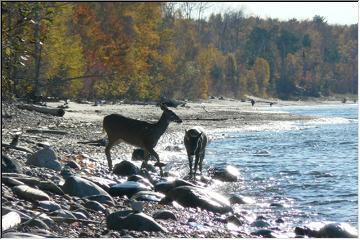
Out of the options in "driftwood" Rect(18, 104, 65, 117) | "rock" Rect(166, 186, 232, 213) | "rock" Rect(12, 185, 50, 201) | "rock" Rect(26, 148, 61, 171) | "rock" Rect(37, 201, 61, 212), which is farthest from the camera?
"driftwood" Rect(18, 104, 65, 117)

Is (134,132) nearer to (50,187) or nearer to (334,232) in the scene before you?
(50,187)

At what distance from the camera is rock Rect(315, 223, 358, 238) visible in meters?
8.95

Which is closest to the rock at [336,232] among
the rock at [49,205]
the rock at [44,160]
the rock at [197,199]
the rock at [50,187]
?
the rock at [197,199]

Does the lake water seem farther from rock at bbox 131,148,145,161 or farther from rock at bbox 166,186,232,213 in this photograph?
rock at bbox 131,148,145,161

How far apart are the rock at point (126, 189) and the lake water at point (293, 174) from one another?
6.90 ft

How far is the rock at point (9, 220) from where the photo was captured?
682 centimetres

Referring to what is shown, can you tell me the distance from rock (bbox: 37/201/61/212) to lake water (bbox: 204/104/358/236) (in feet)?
12.5

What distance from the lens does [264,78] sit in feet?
352

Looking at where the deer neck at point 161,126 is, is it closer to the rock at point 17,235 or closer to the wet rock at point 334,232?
the wet rock at point 334,232

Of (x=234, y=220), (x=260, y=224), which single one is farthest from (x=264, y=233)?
(x=234, y=220)

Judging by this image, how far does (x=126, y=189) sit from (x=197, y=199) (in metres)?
1.34

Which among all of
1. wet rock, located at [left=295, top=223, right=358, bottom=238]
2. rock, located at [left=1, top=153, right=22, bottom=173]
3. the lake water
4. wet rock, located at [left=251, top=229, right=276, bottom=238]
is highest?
rock, located at [left=1, top=153, right=22, bottom=173]

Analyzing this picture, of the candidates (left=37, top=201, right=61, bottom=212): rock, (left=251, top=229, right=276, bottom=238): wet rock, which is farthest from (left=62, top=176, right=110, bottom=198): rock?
(left=251, top=229, right=276, bottom=238): wet rock

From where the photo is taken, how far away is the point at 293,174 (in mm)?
16875
